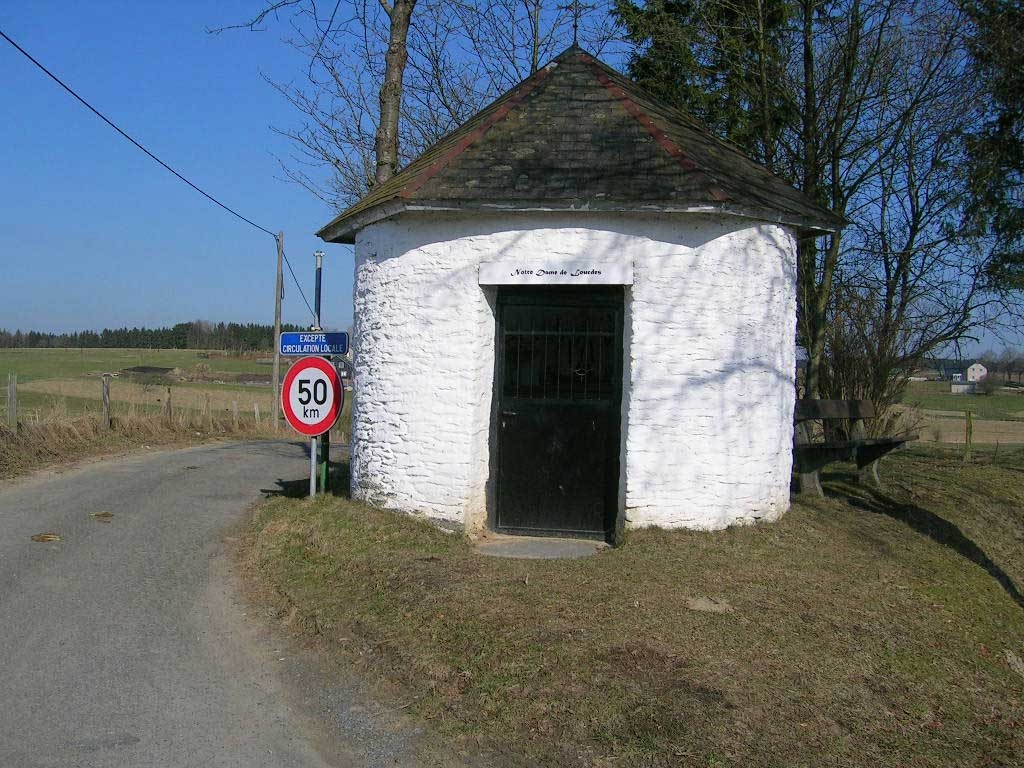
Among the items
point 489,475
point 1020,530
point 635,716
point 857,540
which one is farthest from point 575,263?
point 1020,530

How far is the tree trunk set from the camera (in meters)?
13.5

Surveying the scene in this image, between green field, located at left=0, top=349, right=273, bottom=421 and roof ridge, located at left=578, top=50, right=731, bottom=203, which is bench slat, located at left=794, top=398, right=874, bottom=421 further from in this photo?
green field, located at left=0, top=349, right=273, bottom=421

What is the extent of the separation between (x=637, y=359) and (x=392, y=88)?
7147 millimetres

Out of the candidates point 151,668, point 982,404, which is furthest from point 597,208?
point 982,404

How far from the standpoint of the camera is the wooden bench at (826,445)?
410 inches

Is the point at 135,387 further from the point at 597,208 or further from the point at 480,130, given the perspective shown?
the point at 597,208

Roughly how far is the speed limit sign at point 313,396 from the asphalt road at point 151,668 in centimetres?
140

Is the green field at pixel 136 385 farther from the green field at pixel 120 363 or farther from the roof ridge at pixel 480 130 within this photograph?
the roof ridge at pixel 480 130

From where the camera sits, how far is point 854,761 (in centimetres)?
447

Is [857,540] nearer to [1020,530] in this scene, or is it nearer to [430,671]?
[1020,530]

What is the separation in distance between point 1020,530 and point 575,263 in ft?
22.6

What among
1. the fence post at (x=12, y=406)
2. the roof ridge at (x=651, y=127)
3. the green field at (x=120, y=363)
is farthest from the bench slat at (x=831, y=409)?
the green field at (x=120, y=363)

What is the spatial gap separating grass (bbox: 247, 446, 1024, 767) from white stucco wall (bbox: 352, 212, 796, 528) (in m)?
0.43

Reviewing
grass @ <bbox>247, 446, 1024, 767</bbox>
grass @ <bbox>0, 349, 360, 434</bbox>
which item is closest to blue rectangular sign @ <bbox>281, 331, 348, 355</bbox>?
grass @ <bbox>247, 446, 1024, 767</bbox>
